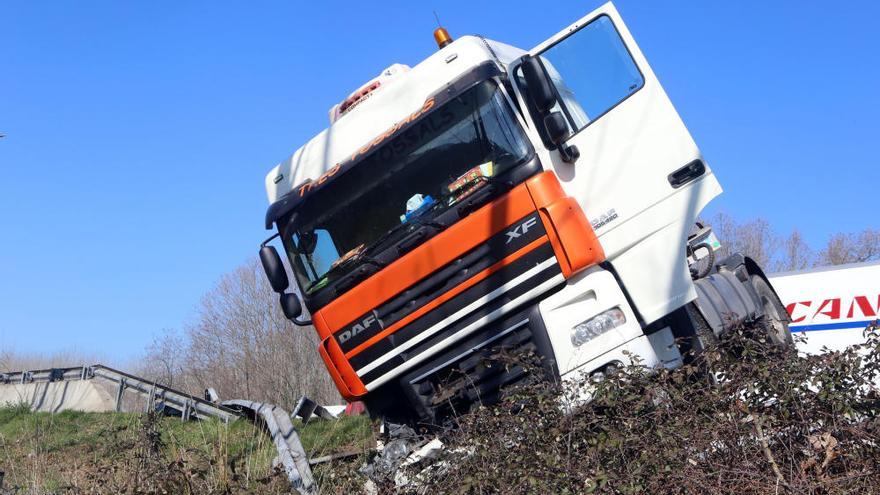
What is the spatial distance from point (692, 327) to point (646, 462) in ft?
11.1

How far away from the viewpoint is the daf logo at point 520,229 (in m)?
6.70

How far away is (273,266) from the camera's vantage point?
25.5 ft

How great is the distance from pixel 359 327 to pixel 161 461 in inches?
79.4

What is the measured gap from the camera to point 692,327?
7574 mm

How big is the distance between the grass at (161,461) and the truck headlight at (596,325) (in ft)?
5.94

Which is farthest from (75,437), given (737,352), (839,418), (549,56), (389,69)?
(839,418)

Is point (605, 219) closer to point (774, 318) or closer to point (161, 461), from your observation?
point (161, 461)

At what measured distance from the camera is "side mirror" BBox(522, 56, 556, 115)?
686 cm

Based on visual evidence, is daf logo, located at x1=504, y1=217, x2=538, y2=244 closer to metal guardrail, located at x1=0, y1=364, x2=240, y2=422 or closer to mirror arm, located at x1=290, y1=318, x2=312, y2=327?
mirror arm, located at x1=290, y1=318, x2=312, y2=327

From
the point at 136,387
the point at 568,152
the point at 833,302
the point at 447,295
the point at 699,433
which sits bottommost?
the point at 833,302

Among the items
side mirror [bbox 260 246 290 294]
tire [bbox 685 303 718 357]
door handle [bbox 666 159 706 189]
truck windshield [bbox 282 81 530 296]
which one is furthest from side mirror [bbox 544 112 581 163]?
side mirror [bbox 260 246 290 294]

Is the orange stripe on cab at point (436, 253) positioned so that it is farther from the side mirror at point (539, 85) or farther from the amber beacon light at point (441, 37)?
the amber beacon light at point (441, 37)

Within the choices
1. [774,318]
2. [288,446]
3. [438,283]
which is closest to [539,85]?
[438,283]

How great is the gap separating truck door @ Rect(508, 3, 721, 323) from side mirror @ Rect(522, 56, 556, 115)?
1.7 inches
